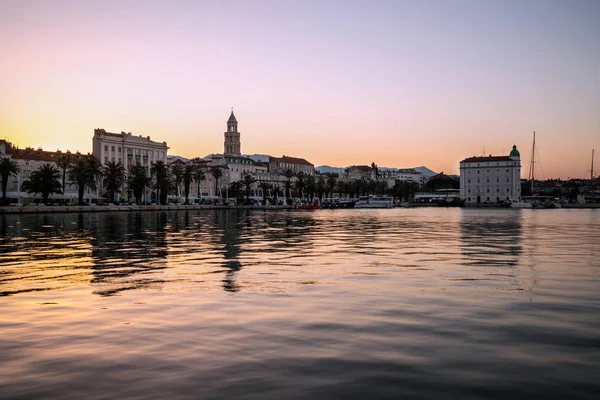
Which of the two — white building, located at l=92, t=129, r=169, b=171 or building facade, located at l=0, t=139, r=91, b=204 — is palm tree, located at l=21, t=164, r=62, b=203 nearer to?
building facade, located at l=0, t=139, r=91, b=204

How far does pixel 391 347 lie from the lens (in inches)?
400

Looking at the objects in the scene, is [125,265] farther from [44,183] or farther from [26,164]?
[26,164]

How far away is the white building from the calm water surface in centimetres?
15409

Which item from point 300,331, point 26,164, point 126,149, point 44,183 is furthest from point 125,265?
point 126,149

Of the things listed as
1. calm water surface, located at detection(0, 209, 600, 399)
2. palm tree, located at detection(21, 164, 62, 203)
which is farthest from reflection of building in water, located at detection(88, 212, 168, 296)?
palm tree, located at detection(21, 164, 62, 203)

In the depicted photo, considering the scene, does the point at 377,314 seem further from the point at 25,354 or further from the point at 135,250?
the point at 135,250

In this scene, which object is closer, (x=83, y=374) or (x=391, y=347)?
(x=83, y=374)

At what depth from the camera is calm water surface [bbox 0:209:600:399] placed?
321 inches

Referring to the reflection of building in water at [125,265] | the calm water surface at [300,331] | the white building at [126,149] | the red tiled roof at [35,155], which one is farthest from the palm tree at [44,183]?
the calm water surface at [300,331]

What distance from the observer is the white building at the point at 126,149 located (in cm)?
16862

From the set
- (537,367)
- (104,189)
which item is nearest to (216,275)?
(537,367)

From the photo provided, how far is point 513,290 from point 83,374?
12334 millimetres

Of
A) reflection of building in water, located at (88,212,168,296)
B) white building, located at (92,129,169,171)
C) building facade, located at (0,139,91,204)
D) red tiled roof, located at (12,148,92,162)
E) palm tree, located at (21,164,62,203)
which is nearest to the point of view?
reflection of building in water, located at (88,212,168,296)

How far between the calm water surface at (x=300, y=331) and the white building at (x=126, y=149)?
6067 inches
